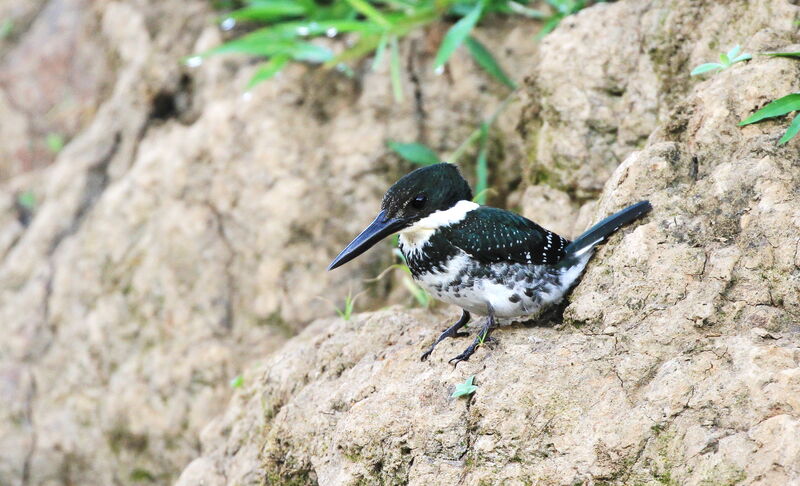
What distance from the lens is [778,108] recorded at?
3.07 meters

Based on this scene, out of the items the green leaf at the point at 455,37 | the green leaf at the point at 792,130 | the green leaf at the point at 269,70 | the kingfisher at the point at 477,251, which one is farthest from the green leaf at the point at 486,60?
the green leaf at the point at 792,130

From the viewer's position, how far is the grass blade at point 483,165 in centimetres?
485

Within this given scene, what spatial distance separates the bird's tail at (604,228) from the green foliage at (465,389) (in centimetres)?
73

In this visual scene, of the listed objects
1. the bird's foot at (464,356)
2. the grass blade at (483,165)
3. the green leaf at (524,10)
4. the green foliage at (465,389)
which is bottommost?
the grass blade at (483,165)

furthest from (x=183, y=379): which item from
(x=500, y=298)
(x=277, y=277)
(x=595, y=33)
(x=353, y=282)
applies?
(x=595, y=33)

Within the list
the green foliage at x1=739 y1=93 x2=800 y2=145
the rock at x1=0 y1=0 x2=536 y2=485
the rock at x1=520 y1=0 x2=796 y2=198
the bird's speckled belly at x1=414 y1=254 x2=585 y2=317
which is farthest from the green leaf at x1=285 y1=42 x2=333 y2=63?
the green foliage at x1=739 y1=93 x2=800 y2=145

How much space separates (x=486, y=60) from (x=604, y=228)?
79.5 inches

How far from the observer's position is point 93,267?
5.35 metres

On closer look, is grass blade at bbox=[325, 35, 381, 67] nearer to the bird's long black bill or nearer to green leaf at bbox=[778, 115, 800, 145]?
the bird's long black bill

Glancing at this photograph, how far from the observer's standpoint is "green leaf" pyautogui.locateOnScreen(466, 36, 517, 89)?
5.05m

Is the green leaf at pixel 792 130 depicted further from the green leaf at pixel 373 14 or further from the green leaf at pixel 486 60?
the green leaf at pixel 373 14

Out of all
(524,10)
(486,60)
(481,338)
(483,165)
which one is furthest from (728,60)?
(524,10)

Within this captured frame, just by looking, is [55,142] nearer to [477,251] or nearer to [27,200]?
[27,200]

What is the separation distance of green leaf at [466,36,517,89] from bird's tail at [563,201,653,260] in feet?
6.19
